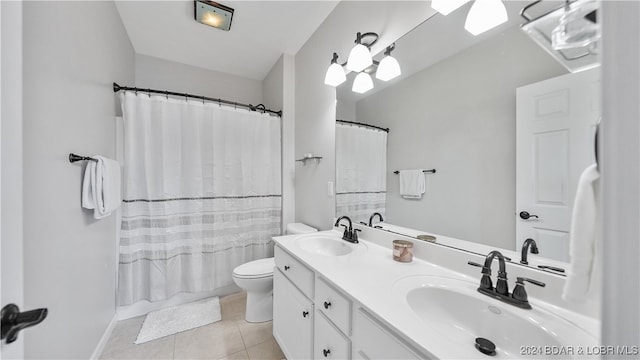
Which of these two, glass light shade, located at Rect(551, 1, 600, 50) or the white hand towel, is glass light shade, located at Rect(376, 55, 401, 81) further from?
the white hand towel

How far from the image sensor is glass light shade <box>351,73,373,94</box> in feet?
4.98

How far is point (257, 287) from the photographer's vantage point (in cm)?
182

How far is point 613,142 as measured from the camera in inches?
10.7

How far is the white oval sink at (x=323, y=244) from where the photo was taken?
4.82ft

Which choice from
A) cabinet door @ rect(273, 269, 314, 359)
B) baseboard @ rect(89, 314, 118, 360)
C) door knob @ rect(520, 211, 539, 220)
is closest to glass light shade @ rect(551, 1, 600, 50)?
door knob @ rect(520, 211, 539, 220)


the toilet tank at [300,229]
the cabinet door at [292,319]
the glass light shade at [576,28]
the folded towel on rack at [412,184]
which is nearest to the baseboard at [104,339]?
the cabinet door at [292,319]

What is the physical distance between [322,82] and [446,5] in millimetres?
1114

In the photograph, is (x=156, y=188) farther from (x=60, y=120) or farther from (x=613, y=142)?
(x=613, y=142)

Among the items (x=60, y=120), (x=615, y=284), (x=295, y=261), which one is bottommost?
(x=295, y=261)

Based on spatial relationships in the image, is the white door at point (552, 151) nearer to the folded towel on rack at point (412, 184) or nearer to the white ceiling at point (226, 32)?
the folded towel on rack at point (412, 184)

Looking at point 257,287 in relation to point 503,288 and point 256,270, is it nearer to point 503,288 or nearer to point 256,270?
point 256,270

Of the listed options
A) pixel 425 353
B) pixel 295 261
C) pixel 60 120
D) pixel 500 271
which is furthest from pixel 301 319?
pixel 60 120

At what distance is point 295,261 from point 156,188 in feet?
5.01

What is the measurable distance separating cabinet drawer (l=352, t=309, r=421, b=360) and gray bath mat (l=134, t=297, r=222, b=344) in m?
1.62
